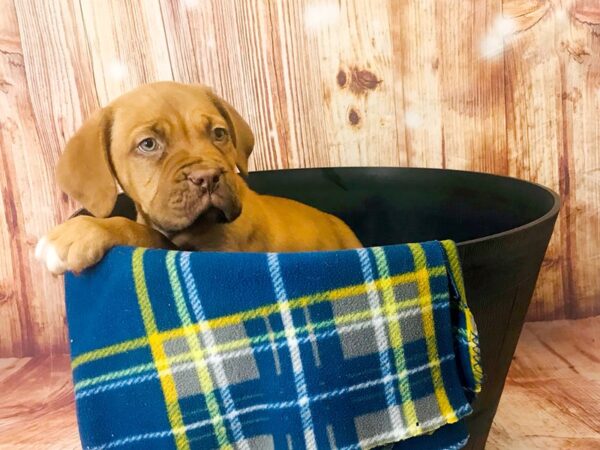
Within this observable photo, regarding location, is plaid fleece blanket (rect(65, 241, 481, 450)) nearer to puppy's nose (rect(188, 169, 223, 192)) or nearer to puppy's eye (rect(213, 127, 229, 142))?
puppy's nose (rect(188, 169, 223, 192))

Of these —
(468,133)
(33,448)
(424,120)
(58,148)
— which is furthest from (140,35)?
(33,448)

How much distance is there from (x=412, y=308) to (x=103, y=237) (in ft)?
1.59

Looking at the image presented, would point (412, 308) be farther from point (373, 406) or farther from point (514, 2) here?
point (514, 2)

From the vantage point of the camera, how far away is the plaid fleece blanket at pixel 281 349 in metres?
0.88

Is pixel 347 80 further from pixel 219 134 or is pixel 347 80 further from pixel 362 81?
pixel 219 134

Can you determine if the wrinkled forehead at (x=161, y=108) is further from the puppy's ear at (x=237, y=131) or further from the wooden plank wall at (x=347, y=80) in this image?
the wooden plank wall at (x=347, y=80)

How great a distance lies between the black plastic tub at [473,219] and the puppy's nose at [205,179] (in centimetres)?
36

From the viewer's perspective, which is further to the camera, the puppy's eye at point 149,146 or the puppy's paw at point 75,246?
the puppy's eye at point 149,146

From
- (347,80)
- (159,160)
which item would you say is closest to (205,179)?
(159,160)

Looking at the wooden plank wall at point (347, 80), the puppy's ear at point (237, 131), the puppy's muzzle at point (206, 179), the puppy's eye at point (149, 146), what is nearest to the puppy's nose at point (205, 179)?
the puppy's muzzle at point (206, 179)

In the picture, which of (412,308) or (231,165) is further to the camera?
(231,165)

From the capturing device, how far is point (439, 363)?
3.14 feet

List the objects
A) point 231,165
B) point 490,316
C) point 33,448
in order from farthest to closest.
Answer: point 33,448
point 231,165
point 490,316

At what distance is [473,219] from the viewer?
1.63m
